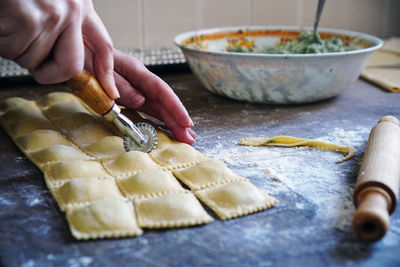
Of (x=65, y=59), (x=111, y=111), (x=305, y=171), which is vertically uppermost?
(x=65, y=59)

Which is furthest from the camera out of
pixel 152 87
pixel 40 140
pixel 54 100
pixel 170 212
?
pixel 54 100

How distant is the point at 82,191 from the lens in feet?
3.13

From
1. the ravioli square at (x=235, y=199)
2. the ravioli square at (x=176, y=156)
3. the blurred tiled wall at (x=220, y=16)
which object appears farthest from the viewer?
the blurred tiled wall at (x=220, y=16)

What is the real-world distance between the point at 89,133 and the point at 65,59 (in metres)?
0.30

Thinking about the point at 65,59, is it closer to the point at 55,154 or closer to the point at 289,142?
the point at 55,154

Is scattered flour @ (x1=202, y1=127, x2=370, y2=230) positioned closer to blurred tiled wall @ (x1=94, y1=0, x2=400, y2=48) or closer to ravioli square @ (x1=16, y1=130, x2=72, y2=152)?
ravioli square @ (x1=16, y1=130, x2=72, y2=152)

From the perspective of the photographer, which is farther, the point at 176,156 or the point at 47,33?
the point at 176,156

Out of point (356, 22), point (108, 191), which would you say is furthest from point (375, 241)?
point (356, 22)

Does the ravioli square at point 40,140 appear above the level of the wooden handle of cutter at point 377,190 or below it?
below

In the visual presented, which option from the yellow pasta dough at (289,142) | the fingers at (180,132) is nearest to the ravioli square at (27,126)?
the fingers at (180,132)

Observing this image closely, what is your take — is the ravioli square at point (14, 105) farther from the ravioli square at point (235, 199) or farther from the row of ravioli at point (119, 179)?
the ravioli square at point (235, 199)

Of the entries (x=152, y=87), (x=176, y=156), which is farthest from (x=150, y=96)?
(x=176, y=156)

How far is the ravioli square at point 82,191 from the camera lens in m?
0.93

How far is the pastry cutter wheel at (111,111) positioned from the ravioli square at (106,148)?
0.03 m
